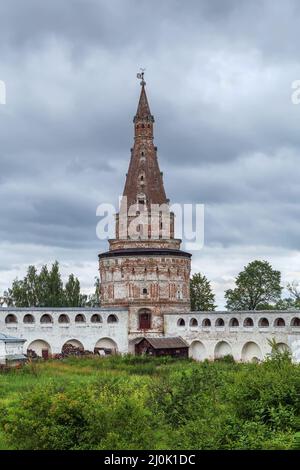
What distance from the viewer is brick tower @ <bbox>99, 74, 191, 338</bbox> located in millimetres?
45938

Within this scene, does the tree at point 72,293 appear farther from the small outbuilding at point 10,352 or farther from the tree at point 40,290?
the small outbuilding at point 10,352

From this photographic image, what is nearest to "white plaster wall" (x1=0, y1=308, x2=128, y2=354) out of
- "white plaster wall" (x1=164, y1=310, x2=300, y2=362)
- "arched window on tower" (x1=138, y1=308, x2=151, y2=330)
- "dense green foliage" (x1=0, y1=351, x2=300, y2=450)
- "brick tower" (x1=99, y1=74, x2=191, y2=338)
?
"brick tower" (x1=99, y1=74, x2=191, y2=338)

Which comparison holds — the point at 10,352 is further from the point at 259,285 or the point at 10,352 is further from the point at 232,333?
the point at 259,285

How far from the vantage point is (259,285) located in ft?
177

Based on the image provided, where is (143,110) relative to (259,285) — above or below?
above

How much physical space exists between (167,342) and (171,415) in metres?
26.7

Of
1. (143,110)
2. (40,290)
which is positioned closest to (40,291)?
(40,290)

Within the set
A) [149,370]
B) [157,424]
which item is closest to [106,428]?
[157,424]

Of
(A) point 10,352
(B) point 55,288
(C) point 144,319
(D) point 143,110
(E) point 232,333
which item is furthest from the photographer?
(B) point 55,288

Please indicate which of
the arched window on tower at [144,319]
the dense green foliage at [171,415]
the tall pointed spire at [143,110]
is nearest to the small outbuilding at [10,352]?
the arched window on tower at [144,319]

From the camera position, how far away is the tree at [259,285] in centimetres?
5381

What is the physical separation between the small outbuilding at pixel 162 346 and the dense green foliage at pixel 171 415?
22448 millimetres
